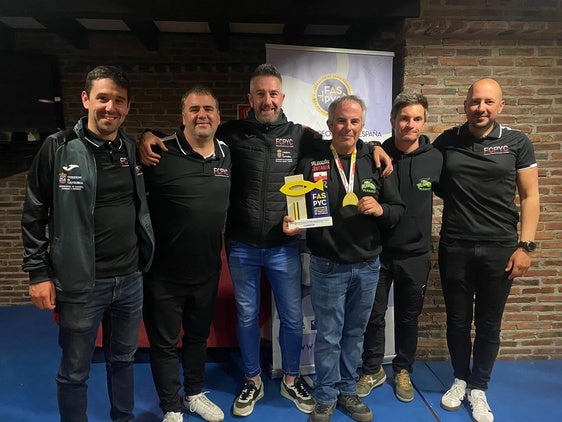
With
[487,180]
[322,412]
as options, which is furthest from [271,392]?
[487,180]

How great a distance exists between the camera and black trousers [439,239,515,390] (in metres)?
2.22

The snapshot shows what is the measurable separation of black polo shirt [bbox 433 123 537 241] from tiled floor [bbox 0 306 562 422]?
1159 millimetres

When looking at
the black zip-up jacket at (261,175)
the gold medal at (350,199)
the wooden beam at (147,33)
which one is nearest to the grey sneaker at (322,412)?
the black zip-up jacket at (261,175)

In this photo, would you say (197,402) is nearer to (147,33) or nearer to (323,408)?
(323,408)

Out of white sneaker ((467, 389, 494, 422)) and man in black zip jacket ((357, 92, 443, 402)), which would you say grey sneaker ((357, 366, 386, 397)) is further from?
white sneaker ((467, 389, 494, 422))

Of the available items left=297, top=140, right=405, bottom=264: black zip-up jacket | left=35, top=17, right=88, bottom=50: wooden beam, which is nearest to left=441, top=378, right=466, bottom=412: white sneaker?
left=297, top=140, right=405, bottom=264: black zip-up jacket

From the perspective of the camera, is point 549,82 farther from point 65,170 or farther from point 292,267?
point 65,170

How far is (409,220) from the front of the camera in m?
2.26

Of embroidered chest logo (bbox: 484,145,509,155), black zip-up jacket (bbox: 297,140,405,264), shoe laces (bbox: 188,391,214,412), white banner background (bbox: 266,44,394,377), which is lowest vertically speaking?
shoe laces (bbox: 188,391,214,412)

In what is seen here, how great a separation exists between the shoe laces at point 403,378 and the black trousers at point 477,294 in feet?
1.12

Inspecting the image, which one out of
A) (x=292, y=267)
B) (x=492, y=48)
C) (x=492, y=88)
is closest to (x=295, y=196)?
(x=292, y=267)

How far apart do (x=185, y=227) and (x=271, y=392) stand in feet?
4.56

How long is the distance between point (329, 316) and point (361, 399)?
841 mm

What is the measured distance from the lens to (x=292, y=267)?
7.55 ft
